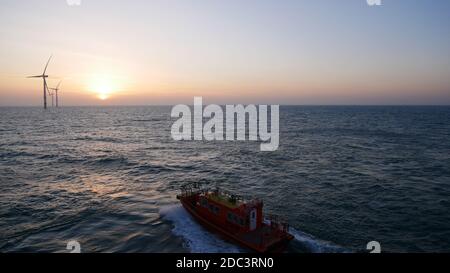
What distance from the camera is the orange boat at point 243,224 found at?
A: 87.1 feet

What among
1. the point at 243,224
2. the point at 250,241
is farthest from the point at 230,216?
the point at 250,241

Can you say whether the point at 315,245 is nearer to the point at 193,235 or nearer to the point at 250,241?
the point at 250,241

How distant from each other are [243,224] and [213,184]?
21.0 meters

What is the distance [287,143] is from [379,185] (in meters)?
44.7

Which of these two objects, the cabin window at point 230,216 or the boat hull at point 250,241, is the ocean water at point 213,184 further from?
the cabin window at point 230,216

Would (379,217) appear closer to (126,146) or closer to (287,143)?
(287,143)

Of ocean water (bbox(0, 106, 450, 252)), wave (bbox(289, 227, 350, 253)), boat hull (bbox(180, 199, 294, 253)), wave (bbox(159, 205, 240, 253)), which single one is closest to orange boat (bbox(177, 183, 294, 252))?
boat hull (bbox(180, 199, 294, 253))

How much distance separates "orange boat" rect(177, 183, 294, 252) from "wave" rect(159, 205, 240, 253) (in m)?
0.71

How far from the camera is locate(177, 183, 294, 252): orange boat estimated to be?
87.1ft

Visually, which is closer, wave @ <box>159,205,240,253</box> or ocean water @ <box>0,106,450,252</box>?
wave @ <box>159,205,240,253</box>

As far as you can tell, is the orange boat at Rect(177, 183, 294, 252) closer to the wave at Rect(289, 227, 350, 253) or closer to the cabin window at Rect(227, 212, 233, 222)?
the cabin window at Rect(227, 212, 233, 222)

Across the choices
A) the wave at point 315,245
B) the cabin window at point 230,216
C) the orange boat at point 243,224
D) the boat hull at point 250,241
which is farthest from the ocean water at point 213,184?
the cabin window at point 230,216

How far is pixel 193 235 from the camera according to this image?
30.0 meters
